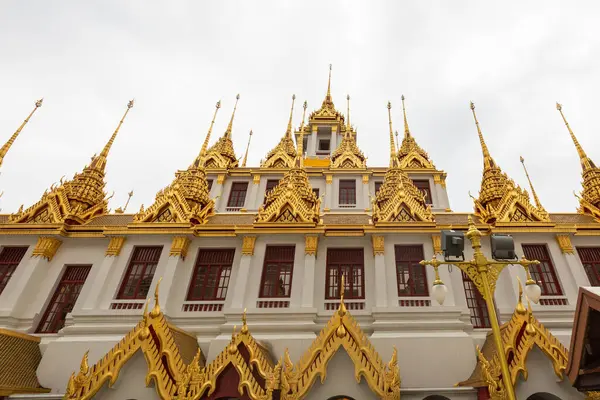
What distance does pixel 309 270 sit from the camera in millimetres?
13570

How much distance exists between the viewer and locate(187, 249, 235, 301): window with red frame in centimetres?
1395

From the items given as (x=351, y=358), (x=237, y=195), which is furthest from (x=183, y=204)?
(x=351, y=358)

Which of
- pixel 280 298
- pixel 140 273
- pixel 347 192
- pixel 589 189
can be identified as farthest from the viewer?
pixel 347 192

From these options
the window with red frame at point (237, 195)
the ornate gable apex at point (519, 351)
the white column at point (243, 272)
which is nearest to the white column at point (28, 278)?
the white column at point (243, 272)

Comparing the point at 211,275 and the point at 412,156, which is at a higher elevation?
the point at 412,156

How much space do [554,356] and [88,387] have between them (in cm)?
1311

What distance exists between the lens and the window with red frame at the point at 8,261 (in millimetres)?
14445

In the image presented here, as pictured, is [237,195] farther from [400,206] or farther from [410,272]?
[410,272]

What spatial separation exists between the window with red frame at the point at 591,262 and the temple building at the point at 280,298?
5cm

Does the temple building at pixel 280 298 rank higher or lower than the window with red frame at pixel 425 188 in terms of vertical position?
lower

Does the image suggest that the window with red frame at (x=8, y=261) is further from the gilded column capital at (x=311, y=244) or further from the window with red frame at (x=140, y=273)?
the gilded column capital at (x=311, y=244)

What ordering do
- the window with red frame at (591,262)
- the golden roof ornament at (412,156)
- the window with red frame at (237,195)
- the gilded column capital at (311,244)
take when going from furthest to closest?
the golden roof ornament at (412,156) → the window with red frame at (237,195) → the gilded column capital at (311,244) → the window with red frame at (591,262)

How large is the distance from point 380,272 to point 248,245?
5443 millimetres

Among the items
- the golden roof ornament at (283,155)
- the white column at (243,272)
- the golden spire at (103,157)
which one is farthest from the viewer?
the golden roof ornament at (283,155)
